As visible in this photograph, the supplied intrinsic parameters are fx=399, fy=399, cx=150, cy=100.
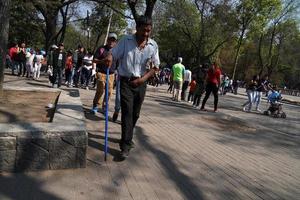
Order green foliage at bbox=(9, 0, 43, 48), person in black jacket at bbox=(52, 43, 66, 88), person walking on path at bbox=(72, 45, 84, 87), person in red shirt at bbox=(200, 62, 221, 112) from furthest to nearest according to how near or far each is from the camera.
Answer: green foliage at bbox=(9, 0, 43, 48) → person walking on path at bbox=(72, 45, 84, 87) → person in black jacket at bbox=(52, 43, 66, 88) → person in red shirt at bbox=(200, 62, 221, 112)

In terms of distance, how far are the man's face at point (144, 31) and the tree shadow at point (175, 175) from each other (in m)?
1.81

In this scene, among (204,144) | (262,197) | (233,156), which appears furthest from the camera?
(204,144)

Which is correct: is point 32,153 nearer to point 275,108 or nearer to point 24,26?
point 275,108

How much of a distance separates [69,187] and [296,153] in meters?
5.21

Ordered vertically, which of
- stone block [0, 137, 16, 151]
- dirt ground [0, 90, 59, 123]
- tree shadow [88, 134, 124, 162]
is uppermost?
dirt ground [0, 90, 59, 123]

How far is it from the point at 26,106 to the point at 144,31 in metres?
2.96

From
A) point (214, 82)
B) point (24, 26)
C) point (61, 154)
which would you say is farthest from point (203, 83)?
point (24, 26)

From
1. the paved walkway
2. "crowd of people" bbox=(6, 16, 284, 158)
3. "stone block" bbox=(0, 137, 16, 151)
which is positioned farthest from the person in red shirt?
"stone block" bbox=(0, 137, 16, 151)

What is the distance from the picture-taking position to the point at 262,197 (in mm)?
4785

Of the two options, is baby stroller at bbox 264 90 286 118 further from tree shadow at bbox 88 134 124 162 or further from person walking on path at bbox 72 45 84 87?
tree shadow at bbox 88 134 124 162

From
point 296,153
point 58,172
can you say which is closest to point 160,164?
point 58,172

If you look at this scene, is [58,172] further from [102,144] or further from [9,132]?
[102,144]

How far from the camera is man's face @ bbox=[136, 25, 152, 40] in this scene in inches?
213

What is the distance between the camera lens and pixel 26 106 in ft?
23.5
